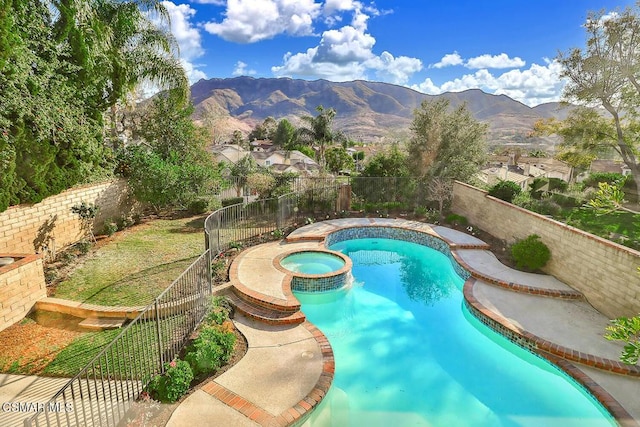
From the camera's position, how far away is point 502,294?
27.9ft

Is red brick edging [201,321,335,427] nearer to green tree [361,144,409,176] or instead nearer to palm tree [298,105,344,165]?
green tree [361,144,409,176]

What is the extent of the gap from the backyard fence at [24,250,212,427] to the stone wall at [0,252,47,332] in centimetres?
233

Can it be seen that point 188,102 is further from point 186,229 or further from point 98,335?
point 98,335

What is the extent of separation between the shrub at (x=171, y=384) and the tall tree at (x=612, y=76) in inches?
725

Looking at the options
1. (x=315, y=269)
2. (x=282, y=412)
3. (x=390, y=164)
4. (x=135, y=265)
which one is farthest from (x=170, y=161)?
(x=282, y=412)

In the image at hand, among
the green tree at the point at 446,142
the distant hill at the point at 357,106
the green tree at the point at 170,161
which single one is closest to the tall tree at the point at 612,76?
the green tree at the point at 446,142

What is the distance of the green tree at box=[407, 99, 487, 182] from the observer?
615 inches

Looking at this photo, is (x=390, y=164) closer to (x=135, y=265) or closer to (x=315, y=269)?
(x=315, y=269)

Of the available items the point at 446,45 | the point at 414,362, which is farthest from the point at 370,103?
the point at 414,362

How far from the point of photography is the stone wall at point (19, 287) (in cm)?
627

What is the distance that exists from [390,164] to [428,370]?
1250 centimetres

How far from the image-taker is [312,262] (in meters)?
10.9

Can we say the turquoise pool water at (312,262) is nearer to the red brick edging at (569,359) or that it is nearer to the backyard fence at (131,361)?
the backyard fence at (131,361)

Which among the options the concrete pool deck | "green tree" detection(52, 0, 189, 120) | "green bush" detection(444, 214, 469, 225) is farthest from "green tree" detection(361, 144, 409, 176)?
"green tree" detection(52, 0, 189, 120)
